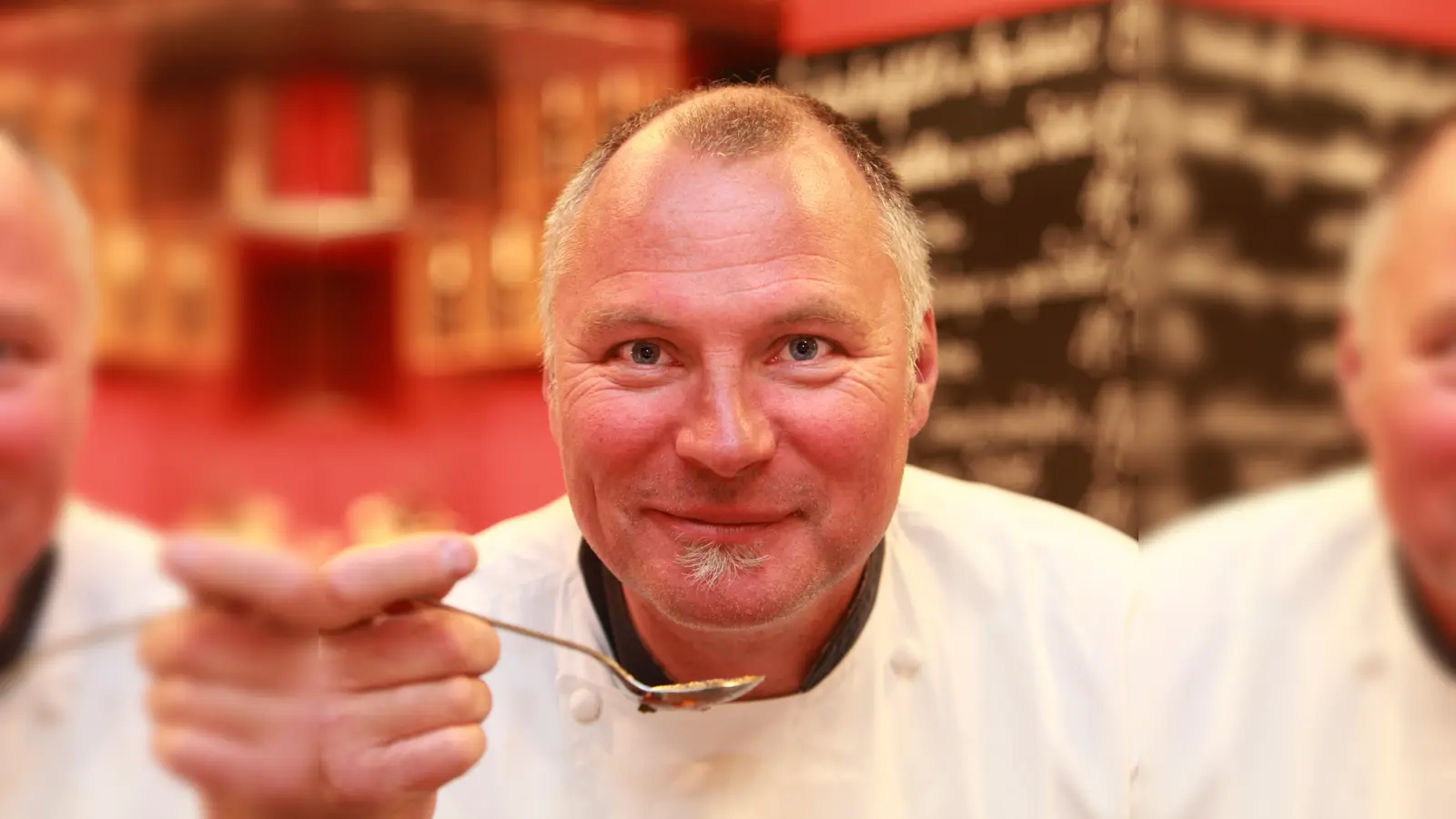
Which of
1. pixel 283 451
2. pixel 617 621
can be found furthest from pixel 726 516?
pixel 283 451

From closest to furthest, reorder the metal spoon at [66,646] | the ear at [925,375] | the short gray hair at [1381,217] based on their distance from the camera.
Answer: the metal spoon at [66,646]
the short gray hair at [1381,217]
the ear at [925,375]

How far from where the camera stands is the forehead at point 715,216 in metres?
0.62

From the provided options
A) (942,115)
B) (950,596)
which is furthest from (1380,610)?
(942,115)

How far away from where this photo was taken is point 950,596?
0.76 metres

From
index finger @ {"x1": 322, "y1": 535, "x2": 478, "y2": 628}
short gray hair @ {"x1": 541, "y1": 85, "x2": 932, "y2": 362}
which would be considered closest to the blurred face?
index finger @ {"x1": 322, "y1": 535, "x2": 478, "y2": 628}

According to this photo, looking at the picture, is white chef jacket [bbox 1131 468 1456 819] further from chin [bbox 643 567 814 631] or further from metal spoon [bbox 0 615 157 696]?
metal spoon [bbox 0 615 157 696]

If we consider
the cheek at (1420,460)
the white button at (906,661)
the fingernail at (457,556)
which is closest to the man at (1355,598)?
the cheek at (1420,460)

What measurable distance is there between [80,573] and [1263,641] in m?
0.68

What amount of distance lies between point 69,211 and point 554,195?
23cm

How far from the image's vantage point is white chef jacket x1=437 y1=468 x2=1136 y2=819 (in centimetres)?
65

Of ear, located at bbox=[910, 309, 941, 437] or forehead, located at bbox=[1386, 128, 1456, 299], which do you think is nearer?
forehead, located at bbox=[1386, 128, 1456, 299]

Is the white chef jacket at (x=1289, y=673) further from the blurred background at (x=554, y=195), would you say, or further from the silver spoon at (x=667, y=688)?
the silver spoon at (x=667, y=688)

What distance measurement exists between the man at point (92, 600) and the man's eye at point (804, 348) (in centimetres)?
24

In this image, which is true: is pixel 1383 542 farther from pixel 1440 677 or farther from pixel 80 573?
pixel 80 573
